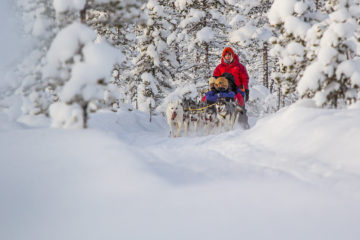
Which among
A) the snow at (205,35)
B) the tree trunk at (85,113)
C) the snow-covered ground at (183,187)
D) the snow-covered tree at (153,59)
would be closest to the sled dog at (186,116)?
the snow-covered ground at (183,187)

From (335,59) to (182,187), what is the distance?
5.03m

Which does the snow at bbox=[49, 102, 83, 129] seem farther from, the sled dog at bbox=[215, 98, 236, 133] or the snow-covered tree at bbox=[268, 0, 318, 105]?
the snow-covered tree at bbox=[268, 0, 318, 105]

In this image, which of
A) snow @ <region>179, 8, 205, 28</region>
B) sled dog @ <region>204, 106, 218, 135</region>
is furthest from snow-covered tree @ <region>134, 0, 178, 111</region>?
sled dog @ <region>204, 106, 218, 135</region>

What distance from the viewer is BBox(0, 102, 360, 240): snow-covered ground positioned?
9.04 ft

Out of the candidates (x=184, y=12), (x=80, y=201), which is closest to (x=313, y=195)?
(x=80, y=201)

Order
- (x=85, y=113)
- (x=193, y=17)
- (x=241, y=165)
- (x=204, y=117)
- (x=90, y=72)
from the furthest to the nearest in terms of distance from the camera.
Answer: (x=193, y=17) → (x=204, y=117) → (x=85, y=113) → (x=90, y=72) → (x=241, y=165)

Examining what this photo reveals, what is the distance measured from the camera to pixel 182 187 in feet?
11.3

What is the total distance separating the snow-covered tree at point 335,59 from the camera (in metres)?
6.14

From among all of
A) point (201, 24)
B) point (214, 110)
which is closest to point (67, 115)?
point (214, 110)

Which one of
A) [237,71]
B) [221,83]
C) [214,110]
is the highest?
[237,71]

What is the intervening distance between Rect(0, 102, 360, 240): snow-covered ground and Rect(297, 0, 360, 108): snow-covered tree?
133 centimetres

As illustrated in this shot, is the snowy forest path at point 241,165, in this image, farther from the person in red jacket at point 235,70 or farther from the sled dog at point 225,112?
the person in red jacket at point 235,70

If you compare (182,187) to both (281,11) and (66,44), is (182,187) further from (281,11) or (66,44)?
(281,11)

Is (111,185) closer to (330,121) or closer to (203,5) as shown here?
(330,121)
